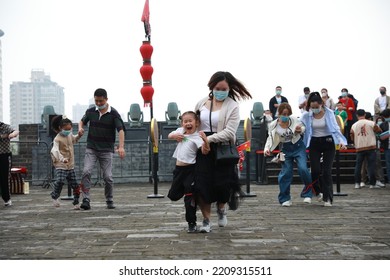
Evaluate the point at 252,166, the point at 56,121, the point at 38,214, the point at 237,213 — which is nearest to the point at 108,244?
the point at 237,213

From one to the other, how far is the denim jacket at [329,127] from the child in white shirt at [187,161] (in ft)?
12.0

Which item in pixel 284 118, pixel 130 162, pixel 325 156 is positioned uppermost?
pixel 284 118

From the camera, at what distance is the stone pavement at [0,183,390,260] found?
5574 millimetres

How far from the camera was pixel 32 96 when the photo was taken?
161 ft

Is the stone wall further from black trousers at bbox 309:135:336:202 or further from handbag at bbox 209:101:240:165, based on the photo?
handbag at bbox 209:101:240:165

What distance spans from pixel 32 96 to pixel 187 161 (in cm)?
4375

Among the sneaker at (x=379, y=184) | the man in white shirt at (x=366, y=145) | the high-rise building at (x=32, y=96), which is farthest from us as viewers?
the high-rise building at (x=32, y=96)

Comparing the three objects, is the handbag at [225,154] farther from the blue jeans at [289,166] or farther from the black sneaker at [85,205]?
the black sneaker at [85,205]

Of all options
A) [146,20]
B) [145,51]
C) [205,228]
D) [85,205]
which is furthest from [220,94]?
[145,51]

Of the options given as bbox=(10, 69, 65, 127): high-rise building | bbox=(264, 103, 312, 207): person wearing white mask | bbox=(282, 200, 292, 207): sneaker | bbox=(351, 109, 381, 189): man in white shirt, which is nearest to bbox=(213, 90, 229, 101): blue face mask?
bbox=(264, 103, 312, 207): person wearing white mask

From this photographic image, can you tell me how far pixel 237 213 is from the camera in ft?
30.1

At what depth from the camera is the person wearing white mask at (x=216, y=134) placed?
691 centimetres

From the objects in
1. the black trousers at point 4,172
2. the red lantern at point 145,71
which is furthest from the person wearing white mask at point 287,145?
the red lantern at point 145,71

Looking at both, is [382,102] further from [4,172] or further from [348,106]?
[4,172]
